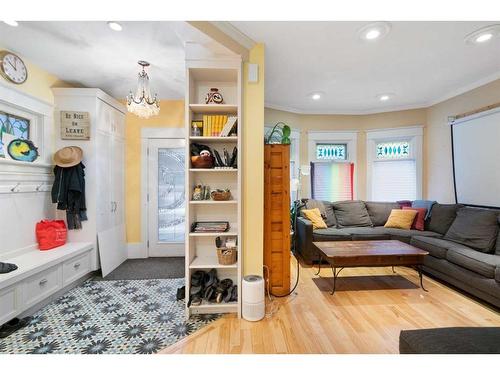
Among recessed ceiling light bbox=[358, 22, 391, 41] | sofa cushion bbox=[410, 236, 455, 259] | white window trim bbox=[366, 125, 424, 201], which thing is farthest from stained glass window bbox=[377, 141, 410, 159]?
recessed ceiling light bbox=[358, 22, 391, 41]

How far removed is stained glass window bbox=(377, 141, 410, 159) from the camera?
174 inches

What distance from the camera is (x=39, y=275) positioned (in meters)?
2.25

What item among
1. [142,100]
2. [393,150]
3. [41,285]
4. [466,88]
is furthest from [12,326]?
[466,88]

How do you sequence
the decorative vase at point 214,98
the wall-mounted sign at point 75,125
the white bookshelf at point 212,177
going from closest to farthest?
the white bookshelf at point 212,177 → the decorative vase at point 214,98 → the wall-mounted sign at point 75,125

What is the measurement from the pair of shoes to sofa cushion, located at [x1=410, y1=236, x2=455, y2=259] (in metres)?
4.38

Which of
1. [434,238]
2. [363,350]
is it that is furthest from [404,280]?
[363,350]

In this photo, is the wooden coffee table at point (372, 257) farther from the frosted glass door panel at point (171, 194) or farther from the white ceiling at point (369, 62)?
the frosted glass door panel at point (171, 194)

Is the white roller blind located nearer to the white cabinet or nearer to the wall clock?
the white cabinet

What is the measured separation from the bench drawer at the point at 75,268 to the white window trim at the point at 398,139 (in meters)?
4.67

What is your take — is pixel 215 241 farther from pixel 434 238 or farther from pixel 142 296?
pixel 434 238

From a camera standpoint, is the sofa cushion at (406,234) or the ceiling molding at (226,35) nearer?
the ceiling molding at (226,35)

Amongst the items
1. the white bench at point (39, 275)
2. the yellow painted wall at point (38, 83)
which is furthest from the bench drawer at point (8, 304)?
the yellow painted wall at point (38, 83)

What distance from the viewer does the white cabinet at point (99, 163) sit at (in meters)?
3.01

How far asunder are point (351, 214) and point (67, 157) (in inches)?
167
